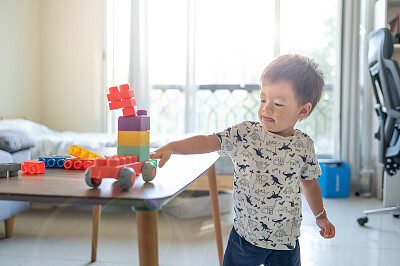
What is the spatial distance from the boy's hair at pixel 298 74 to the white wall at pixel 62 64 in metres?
2.79

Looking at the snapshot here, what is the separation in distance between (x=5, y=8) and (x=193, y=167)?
2.86 metres

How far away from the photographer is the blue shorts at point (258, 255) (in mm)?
954

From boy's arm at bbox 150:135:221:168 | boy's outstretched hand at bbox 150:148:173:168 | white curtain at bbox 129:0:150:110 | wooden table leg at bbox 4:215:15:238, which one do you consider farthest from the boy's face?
white curtain at bbox 129:0:150:110

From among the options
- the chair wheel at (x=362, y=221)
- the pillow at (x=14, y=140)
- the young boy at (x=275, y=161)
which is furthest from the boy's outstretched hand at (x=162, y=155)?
the chair wheel at (x=362, y=221)

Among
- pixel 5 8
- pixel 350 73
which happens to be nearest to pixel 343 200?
pixel 350 73

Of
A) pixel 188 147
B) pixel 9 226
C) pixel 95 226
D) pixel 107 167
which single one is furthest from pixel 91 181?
pixel 9 226

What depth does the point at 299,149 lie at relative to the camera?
3.18 feet

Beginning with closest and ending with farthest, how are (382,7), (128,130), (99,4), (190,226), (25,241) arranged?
1. (128,130)
2. (25,241)
3. (190,226)
4. (382,7)
5. (99,4)

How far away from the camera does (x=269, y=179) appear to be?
95 cm

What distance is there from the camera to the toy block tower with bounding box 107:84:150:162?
35.2 inches

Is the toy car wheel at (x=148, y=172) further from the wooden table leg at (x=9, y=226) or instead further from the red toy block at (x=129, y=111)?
the wooden table leg at (x=9, y=226)

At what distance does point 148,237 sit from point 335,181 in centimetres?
253

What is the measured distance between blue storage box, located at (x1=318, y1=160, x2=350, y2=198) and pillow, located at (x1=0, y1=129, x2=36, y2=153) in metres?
2.07

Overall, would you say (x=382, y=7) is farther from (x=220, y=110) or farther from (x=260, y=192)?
(x=260, y=192)
